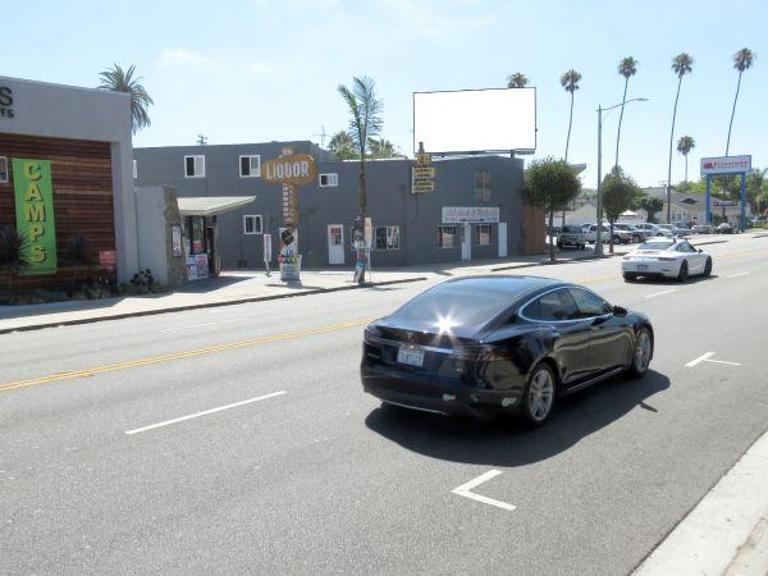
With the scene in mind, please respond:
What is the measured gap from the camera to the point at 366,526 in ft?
15.8

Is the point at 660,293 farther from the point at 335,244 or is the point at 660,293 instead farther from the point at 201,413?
the point at 335,244

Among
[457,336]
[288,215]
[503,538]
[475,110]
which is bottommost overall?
[503,538]

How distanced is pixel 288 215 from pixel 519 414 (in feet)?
72.9

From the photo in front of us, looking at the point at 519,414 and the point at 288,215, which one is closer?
the point at 519,414

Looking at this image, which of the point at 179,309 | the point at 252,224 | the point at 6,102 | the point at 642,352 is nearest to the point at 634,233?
the point at 252,224

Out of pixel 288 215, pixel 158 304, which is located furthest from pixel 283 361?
pixel 288 215

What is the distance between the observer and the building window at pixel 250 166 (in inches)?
1487

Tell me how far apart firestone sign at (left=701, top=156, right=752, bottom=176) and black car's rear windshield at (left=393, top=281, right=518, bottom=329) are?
274ft

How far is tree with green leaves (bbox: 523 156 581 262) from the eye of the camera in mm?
41438

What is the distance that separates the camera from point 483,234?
41.9 metres

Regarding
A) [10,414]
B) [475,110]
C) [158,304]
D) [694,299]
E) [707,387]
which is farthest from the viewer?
[475,110]

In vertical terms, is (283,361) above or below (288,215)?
below

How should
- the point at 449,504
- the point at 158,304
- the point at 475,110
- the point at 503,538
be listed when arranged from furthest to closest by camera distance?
the point at 475,110 → the point at 158,304 → the point at 449,504 → the point at 503,538

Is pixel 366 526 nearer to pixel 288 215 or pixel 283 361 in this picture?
pixel 283 361
